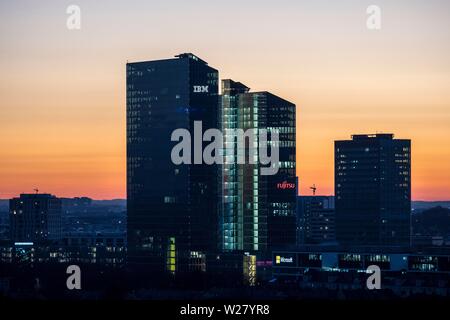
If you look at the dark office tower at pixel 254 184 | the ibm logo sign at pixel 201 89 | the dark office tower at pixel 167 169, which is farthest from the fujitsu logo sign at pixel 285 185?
the ibm logo sign at pixel 201 89

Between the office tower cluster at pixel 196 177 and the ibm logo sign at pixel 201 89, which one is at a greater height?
the ibm logo sign at pixel 201 89

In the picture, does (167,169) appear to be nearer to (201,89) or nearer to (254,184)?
(201,89)

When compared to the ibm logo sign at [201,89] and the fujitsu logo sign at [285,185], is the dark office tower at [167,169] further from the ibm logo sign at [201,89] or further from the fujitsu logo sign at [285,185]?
the fujitsu logo sign at [285,185]

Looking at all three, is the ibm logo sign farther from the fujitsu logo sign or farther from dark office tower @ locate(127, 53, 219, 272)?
the fujitsu logo sign

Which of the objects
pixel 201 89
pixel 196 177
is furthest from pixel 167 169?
pixel 201 89
